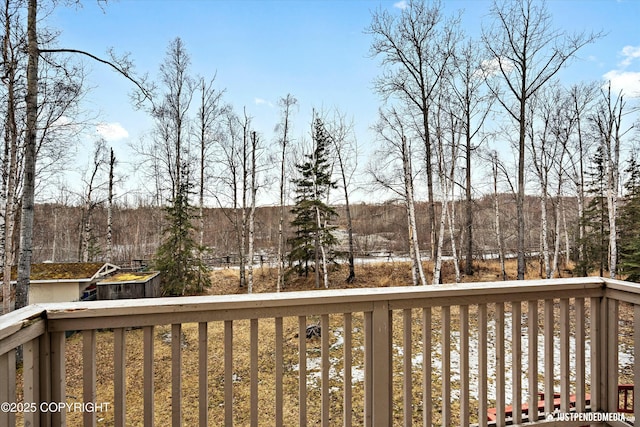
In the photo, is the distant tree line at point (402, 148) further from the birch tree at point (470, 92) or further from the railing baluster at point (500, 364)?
the railing baluster at point (500, 364)

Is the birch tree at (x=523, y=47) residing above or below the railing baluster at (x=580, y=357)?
above

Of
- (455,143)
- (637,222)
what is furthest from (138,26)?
(637,222)

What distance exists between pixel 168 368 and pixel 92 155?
9563 millimetres

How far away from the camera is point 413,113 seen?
8.95 meters

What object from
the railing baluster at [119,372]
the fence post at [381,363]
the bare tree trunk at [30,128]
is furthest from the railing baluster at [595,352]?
the bare tree trunk at [30,128]

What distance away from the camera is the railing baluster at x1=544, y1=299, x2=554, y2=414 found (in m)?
1.40

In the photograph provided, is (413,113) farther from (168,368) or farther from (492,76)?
(168,368)

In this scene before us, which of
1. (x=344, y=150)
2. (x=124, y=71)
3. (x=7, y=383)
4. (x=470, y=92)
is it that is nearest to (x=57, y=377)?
(x=7, y=383)

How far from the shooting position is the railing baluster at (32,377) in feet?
2.92

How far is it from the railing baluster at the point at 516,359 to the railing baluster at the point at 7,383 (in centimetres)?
175

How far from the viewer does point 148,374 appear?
105cm

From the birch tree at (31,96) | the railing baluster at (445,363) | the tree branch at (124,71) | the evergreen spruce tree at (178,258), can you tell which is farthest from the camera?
the evergreen spruce tree at (178,258)

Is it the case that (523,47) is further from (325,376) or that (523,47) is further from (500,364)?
(325,376)

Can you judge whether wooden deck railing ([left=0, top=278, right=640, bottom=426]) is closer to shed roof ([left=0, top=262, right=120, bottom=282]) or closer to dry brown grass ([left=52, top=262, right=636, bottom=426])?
dry brown grass ([left=52, top=262, right=636, bottom=426])
